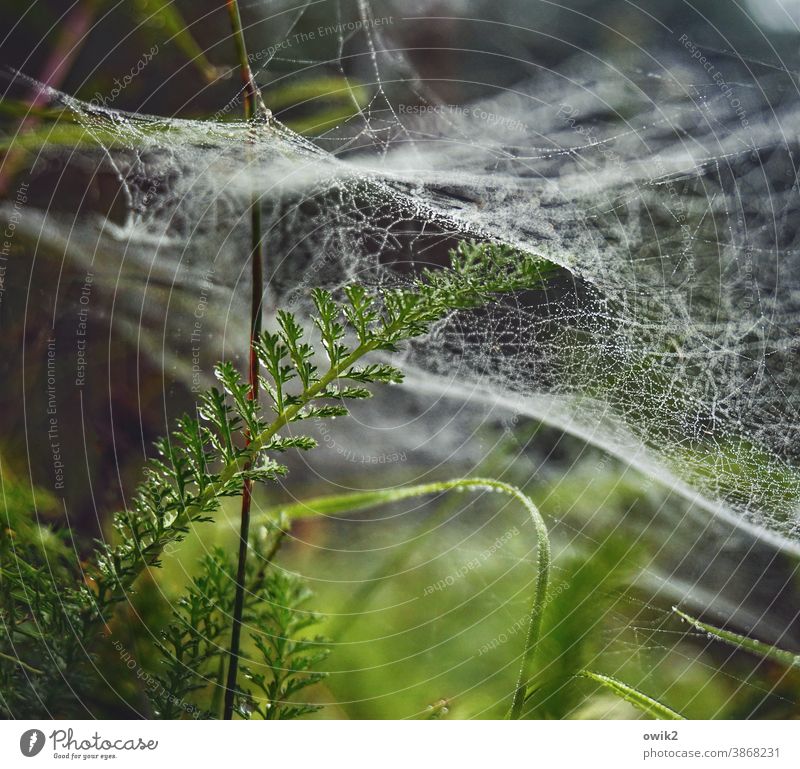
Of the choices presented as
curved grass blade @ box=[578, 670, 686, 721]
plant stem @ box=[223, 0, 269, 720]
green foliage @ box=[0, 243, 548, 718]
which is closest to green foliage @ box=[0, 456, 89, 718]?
green foliage @ box=[0, 243, 548, 718]

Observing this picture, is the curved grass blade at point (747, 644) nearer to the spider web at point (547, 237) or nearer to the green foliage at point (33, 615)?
the spider web at point (547, 237)

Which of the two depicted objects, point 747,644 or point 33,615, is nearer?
point 33,615

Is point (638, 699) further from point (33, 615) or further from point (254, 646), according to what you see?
point (33, 615)

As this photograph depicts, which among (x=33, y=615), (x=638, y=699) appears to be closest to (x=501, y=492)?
(x=638, y=699)

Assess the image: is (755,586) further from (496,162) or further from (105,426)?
(105,426)

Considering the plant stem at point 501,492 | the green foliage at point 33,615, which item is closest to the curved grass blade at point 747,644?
the plant stem at point 501,492

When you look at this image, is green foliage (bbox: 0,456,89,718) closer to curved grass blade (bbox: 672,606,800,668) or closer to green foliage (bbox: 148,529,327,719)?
green foliage (bbox: 148,529,327,719)

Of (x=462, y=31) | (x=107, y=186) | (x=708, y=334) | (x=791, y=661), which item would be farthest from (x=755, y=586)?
(x=107, y=186)
